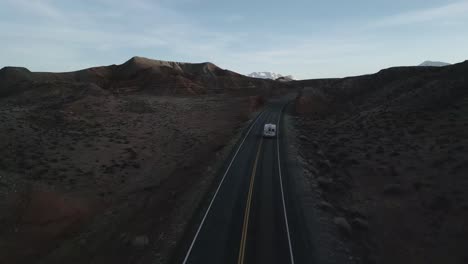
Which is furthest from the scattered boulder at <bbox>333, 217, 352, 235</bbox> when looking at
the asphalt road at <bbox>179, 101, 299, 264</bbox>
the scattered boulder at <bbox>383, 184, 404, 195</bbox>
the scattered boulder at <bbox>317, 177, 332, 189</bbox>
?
the scattered boulder at <bbox>383, 184, 404, 195</bbox>

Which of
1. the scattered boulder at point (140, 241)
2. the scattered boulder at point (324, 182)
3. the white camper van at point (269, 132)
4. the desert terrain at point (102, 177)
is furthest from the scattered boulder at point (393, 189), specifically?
the white camper van at point (269, 132)

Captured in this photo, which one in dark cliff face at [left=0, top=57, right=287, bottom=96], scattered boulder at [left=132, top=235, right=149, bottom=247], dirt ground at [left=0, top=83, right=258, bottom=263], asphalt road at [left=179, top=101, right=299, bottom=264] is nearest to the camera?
asphalt road at [left=179, top=101, right=299, bottom=264]

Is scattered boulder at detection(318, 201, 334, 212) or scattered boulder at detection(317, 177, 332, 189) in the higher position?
scattered boulder at detection(317, 177, 332, 189)

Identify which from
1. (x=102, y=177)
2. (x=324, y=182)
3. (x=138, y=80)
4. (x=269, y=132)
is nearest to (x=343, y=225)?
(x=324, y=182)

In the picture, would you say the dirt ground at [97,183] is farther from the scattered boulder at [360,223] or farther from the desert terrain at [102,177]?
the scattered boulder at [360,223]

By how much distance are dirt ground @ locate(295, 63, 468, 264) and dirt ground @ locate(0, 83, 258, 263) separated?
11.3 m

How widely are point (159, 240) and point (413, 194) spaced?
18.6m

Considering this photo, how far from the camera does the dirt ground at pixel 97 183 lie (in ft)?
61.4

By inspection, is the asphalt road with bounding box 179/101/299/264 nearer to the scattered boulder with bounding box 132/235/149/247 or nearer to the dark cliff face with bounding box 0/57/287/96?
the scattered boulder with bounding box 132/235/149/247

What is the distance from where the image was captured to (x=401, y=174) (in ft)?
85.7

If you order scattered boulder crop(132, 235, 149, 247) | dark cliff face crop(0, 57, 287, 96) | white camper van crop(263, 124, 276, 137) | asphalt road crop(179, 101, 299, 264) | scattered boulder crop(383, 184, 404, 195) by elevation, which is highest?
dark cliff face crop(0, 57, 287, 96)

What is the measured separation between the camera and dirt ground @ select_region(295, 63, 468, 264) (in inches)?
691

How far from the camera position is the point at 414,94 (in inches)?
2035

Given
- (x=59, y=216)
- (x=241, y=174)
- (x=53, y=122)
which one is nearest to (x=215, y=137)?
(x=241, y=174)
